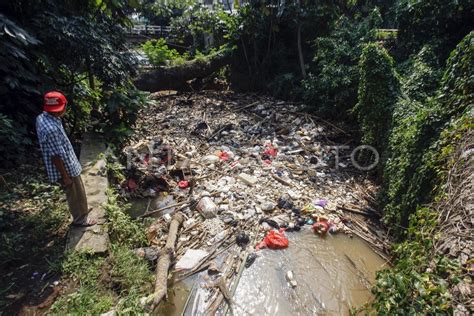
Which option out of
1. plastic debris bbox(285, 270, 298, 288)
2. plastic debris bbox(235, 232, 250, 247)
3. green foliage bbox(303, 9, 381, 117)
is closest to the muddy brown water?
plastic debris bbox(285, 270, 298, 288)

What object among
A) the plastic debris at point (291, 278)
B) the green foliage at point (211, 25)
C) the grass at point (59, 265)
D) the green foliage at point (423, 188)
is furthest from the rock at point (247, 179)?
the green foliage at point (211, 25)

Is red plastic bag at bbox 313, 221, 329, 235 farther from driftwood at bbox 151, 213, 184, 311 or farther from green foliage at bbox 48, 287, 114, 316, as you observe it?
green foliage at bbox 48, 287, 114, 316

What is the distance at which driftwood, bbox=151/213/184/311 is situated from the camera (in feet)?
9.57

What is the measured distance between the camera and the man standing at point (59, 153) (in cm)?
294

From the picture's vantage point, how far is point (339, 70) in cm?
746

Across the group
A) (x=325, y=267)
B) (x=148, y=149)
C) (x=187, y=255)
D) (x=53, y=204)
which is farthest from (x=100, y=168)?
(x=325, y=267)

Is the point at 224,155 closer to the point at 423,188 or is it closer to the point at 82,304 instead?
the point at 423,188

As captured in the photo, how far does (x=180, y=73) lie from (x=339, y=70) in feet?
18.3

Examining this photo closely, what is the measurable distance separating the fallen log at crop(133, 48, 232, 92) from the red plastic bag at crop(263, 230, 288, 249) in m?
7.51

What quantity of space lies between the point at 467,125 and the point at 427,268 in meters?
1.78

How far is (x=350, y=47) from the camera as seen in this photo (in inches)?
316

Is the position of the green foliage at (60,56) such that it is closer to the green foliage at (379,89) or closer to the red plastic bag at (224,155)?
the red plastic bag at (224,155)

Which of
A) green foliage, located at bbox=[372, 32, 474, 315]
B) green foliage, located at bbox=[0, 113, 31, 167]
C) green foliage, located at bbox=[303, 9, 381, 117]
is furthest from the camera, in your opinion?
green foliage, located at bbox=[303, 9, 381, 117]

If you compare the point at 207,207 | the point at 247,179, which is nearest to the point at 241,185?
the point at 247,179
